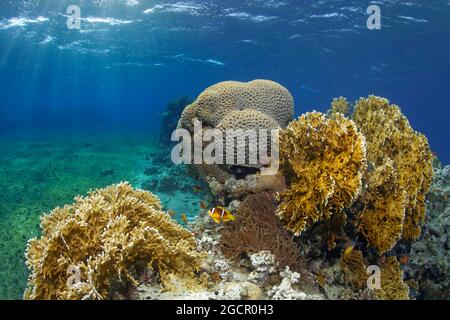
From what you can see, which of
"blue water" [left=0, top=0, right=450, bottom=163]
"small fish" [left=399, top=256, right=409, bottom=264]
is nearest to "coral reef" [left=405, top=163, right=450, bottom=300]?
"small fish" [left=399, top=256, right=409, bottom=264]

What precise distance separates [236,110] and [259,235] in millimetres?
3336

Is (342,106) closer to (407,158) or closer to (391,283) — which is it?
(407,158)

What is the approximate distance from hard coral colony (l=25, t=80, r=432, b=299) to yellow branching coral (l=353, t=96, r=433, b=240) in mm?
20

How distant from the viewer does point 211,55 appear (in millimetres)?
38188

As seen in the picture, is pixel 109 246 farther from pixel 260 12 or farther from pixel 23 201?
pixel 260 12

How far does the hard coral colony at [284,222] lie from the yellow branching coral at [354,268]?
0.05 feet

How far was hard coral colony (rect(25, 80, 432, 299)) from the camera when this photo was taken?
4367 millimetres

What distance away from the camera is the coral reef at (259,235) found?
5336 millimetres

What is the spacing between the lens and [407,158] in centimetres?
610

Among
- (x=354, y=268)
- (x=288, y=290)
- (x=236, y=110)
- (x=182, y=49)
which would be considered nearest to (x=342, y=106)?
(x=236, y=110)

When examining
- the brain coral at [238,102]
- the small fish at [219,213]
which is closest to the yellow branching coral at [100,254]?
the small fish at [219,213]

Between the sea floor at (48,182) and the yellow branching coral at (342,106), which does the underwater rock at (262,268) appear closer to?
the yellow branching coral at (342,106)
